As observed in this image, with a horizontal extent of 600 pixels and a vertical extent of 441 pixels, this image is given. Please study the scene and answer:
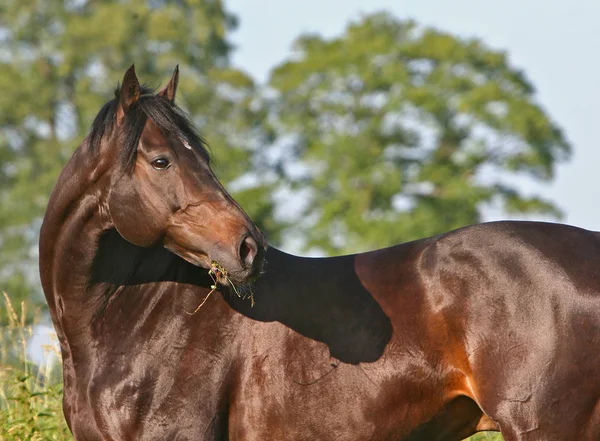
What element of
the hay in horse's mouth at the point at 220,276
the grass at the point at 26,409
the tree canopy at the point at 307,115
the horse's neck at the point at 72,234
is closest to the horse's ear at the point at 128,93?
the horse's neck at the point at 72,234

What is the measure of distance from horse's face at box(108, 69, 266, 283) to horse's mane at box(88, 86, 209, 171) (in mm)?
19

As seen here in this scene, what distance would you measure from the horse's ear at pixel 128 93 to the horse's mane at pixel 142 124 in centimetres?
2

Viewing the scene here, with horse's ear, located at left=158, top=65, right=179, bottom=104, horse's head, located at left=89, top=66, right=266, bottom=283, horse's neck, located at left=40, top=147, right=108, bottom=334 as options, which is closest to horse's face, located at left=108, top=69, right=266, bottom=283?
horse's head, located at left=89, top=66, right=266, bottom=283

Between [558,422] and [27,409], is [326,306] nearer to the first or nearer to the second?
[558,422]

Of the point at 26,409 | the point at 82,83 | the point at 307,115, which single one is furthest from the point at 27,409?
the point at 307,115

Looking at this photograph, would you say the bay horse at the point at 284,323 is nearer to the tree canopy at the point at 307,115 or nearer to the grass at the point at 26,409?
the grass at the point at 26,409

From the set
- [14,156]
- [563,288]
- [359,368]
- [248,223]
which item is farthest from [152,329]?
[14,156]

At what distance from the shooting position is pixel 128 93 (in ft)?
13.2

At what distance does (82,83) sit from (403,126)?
1256cm

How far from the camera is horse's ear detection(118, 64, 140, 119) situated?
157 inches

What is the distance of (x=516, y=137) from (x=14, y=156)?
60.8 ft

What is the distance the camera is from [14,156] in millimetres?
28938

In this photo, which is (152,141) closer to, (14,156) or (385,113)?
(14,156)

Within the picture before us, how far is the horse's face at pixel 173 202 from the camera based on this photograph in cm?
386
